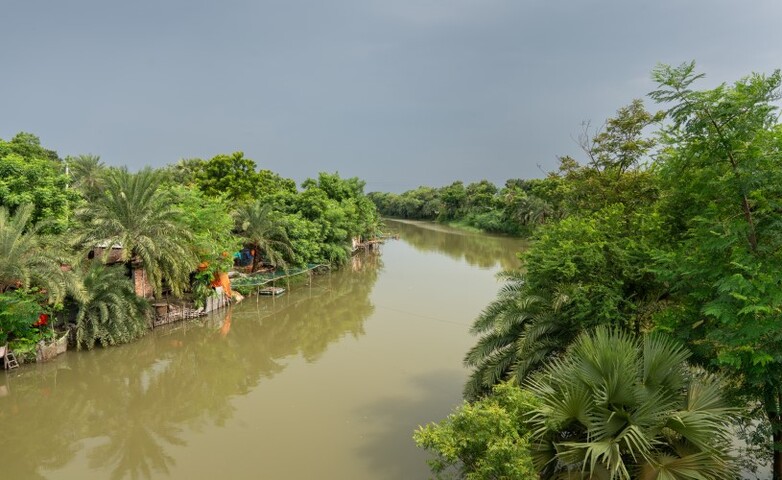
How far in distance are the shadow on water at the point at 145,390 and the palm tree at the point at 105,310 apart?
450 mm

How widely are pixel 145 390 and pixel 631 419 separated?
11.3 m

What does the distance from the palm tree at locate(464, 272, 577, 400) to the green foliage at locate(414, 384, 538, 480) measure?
6.65 feet

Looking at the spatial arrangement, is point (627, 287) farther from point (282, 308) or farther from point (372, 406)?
point (282, 308)

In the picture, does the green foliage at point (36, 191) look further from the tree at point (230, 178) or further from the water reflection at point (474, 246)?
the water reflection at point (474, 246)

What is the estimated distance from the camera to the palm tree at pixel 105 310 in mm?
12914

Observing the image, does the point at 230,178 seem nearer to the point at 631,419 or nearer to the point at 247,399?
the point at 247,399

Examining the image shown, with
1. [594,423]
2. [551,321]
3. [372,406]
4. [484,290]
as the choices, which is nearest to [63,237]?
[372,406]

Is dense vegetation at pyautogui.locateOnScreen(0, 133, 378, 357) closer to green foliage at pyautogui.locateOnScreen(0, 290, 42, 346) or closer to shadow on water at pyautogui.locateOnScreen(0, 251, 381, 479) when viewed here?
green foliage at pyautogui.locateOnScreen(0, 290, 42, 346)

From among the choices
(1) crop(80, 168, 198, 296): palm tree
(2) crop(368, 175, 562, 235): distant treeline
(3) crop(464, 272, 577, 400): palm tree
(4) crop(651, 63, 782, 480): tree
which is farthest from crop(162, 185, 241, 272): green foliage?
(2) crop(368, 175, 562, 235): distant treeline

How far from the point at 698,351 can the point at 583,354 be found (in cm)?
165

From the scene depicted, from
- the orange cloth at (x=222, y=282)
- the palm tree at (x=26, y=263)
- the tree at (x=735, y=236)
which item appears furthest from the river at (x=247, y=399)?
the tree at (x=735, y=236)

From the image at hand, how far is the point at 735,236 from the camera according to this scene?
4559 millimetres

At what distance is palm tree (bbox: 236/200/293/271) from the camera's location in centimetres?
2327

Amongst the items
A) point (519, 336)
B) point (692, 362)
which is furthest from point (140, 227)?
point (692, 362)
